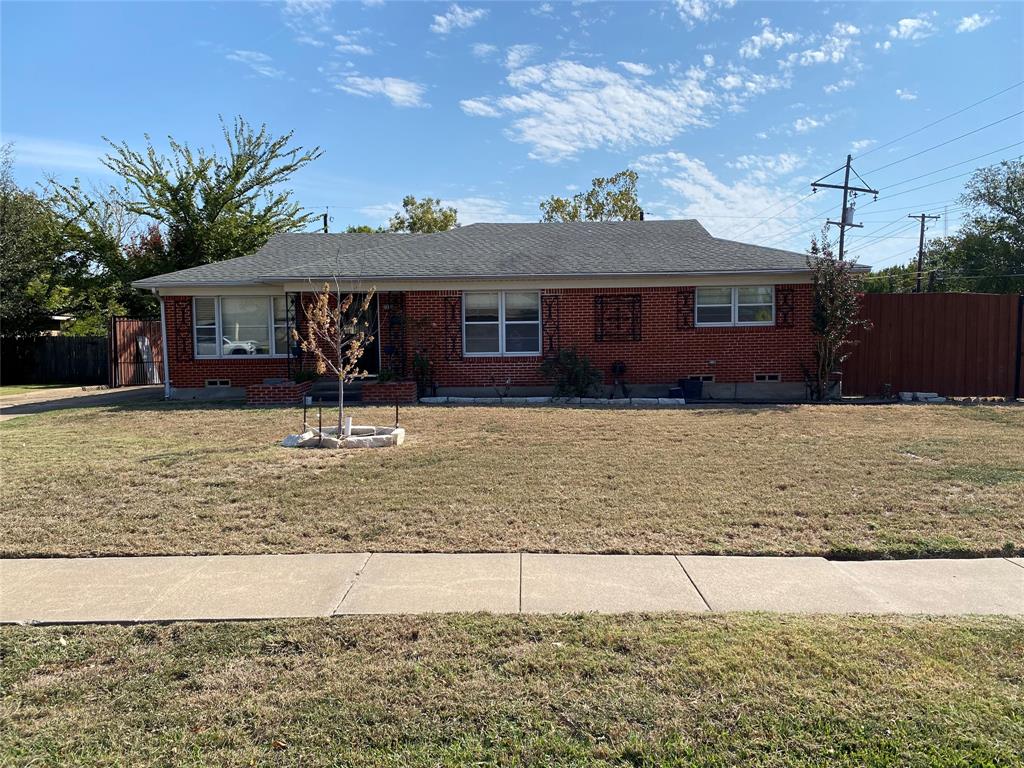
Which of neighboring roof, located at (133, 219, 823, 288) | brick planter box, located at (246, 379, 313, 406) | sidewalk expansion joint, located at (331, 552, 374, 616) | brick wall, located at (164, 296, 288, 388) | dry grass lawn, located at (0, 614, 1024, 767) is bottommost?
dry grass lawn, located at (0, 614, 1024, 767)

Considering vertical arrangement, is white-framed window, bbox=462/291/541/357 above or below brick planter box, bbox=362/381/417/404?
above

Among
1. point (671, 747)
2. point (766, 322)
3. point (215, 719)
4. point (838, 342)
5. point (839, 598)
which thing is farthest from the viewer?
point (766, 322)

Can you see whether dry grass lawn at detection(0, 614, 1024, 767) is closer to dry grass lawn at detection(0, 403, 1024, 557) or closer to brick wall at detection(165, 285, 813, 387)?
dry grass lawn at detection(0, 403, 1024, 557)

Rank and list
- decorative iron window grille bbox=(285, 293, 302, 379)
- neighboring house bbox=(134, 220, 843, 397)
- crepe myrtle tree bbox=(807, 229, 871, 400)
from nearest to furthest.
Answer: crepe myrtle tree bbox=(807, 229, 871, 400) < neighboring house bbox=(134, 220, 843, 397) < decorative iron window grille bbox=(285, 293, 302, 379)

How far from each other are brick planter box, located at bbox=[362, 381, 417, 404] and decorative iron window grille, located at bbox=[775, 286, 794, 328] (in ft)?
26.9

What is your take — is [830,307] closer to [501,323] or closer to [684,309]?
[684,309]

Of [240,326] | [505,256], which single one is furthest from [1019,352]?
[240,326]

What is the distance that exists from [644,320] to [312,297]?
7.45 m

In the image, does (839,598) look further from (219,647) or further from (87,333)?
(87,333)

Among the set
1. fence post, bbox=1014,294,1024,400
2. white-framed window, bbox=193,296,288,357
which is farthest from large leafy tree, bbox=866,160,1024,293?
white-framed window, bbox=193,296,288,357

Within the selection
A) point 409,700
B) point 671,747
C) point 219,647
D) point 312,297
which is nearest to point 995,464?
point 671,747

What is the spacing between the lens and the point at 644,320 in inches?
591

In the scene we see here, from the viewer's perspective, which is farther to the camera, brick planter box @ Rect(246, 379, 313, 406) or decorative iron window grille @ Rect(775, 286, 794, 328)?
decorative iron window grille @ Rect(775, 286, 794, 328)

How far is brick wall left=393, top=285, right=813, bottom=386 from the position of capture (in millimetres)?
14867
